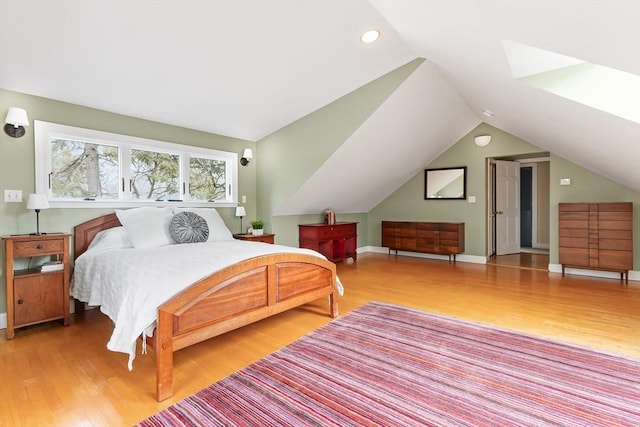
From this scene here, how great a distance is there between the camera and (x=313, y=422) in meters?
1.57

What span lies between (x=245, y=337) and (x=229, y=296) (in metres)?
0.59

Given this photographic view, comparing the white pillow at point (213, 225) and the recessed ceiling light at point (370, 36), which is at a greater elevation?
the recessed ceiling light at point (370, 36)

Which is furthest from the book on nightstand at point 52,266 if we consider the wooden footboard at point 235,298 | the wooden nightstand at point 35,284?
the wooden footboard at point 235,298

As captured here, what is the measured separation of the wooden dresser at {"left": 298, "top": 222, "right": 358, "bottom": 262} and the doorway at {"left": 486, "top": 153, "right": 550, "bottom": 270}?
2.57 metres

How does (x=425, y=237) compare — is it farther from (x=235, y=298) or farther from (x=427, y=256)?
(x=235, y=298)

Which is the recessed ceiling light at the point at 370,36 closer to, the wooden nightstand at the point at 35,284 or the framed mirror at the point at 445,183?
the wooden nightstand at the point at 35,284

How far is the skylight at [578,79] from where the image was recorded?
7.43ft

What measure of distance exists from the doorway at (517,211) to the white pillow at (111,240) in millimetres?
5689

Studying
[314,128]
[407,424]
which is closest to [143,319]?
[407,424]

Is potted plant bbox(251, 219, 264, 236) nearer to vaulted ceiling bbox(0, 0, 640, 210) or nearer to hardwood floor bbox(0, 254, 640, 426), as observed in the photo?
hardwood floor bbox(0, 254, 640, 426)

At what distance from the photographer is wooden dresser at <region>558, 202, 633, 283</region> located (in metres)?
4.13

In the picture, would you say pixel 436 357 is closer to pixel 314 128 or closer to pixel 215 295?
pixel 215 295

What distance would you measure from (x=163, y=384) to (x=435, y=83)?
4.11m

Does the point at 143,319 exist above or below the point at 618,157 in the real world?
below
